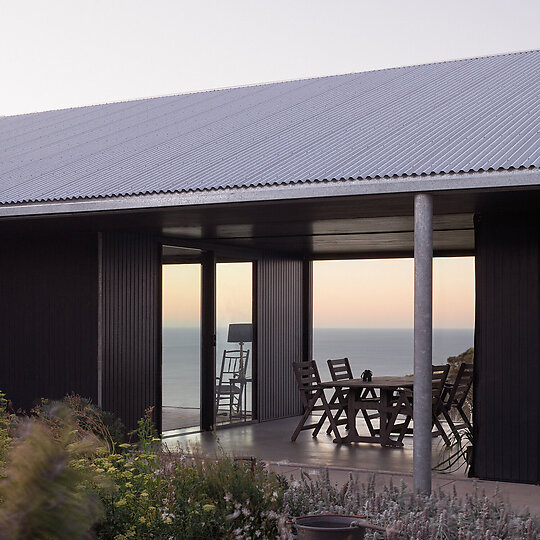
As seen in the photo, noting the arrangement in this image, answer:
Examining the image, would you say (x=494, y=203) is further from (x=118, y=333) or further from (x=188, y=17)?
(x=188, y=17)

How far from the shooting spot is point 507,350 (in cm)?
762

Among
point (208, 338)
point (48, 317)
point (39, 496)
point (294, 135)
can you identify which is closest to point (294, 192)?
point (294, 135)

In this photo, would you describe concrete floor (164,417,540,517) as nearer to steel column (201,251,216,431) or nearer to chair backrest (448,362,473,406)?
steel column (201,251,216,431)

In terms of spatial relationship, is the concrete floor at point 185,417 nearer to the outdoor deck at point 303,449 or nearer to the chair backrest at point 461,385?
the outdoor deck at point 303,449

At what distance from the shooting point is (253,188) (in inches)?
264

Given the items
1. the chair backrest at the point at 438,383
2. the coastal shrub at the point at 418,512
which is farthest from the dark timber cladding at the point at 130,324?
the coastal shrub at the point at 418,512

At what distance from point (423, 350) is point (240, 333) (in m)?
5.80

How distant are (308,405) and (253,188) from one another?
13.0 feet

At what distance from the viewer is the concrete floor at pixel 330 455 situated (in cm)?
718

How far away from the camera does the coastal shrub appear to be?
4.45 metres

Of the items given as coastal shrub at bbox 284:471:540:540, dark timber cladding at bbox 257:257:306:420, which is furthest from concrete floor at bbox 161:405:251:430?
coastal shrub at bbox 284:471:540:540

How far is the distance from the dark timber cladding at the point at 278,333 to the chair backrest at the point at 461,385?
2.94 m

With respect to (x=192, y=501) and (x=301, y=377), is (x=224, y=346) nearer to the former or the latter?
(x=301, y=377)

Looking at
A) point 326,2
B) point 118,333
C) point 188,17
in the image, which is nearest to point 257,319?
point 118,333
